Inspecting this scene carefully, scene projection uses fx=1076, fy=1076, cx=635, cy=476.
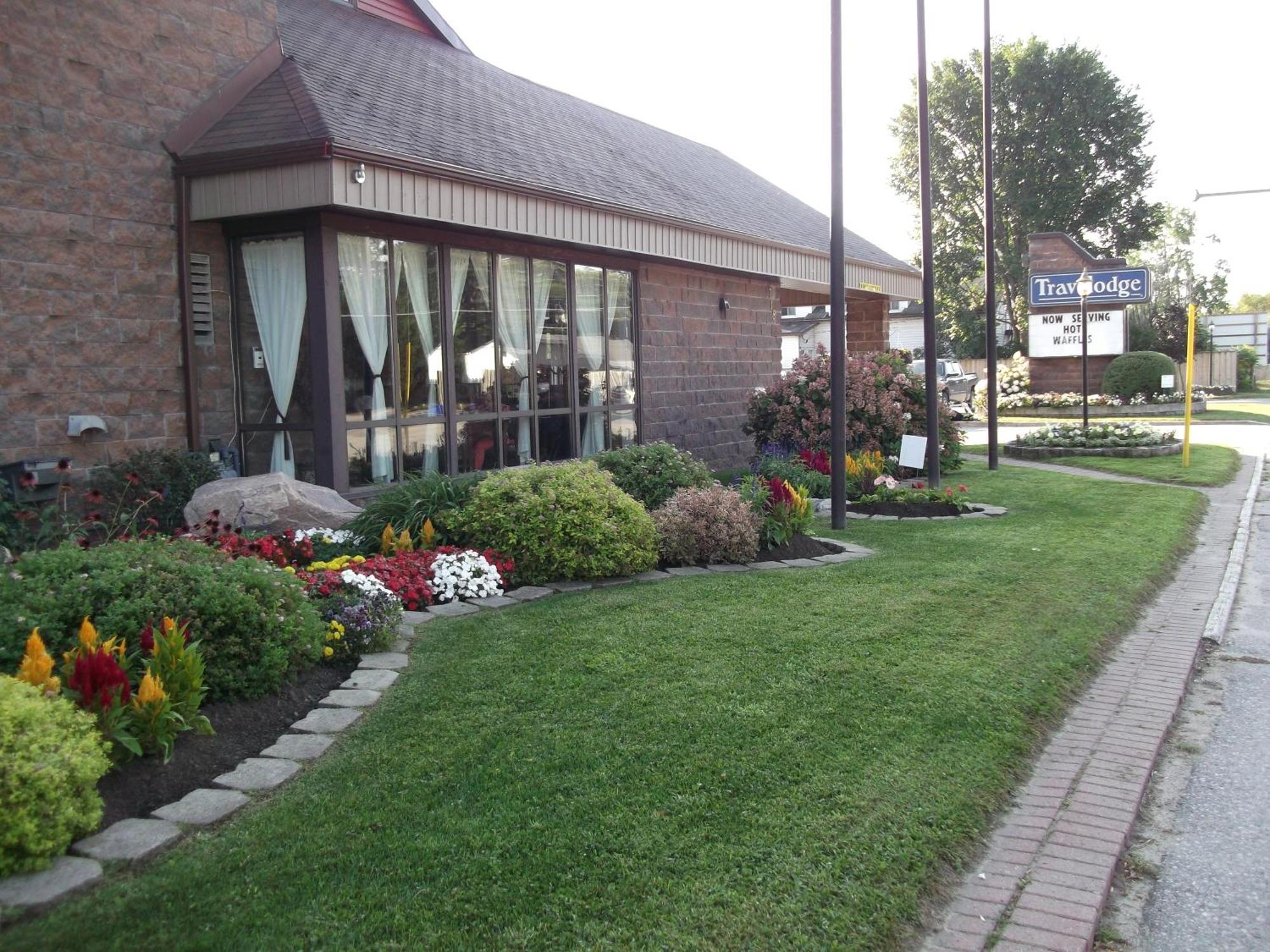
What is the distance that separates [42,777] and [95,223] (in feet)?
20.7

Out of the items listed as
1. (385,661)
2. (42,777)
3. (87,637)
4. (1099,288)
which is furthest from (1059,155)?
(42,777)

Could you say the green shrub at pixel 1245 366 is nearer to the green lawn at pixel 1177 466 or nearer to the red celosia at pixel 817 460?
the green lawn at pixel 1177 466

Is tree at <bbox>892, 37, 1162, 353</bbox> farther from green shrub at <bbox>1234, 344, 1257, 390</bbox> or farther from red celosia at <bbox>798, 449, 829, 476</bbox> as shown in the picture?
red celosia at <bbox>798, 449, 829, 476</bbox>

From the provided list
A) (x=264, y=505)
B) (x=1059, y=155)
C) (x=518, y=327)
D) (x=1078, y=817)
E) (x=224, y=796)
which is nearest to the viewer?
(x=224, y=796)

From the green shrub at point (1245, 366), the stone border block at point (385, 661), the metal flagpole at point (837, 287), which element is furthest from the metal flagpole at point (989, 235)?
the green shrub at point (1245, 366)

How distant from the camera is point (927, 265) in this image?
13.5 m

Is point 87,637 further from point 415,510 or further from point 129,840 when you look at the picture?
point 415,510

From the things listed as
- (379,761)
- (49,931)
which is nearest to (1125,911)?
(379,761)

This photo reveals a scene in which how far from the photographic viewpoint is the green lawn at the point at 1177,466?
1555 centimetres

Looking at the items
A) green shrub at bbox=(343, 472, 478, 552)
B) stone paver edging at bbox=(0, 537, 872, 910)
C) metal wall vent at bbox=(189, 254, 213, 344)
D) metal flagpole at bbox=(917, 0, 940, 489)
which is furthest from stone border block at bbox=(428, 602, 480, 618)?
metal flagpole at bbox=(917, 0, 940, 489)

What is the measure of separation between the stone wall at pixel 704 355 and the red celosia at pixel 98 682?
1007cm

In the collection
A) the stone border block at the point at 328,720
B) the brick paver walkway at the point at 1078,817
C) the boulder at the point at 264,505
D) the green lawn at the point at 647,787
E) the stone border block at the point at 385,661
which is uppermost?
the boulder at the point at 264,505

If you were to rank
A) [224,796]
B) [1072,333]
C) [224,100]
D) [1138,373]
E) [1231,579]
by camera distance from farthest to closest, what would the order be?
[1072,333]
[1138,373]
[224,100]
[1231,579]
[224,796]

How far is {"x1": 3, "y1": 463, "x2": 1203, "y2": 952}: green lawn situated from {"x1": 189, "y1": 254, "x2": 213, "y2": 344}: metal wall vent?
4195 mm
